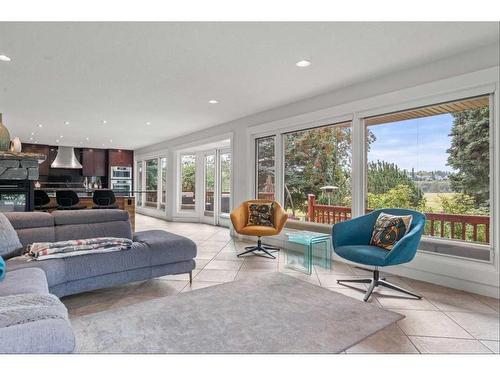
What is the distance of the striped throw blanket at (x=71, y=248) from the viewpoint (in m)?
2.56

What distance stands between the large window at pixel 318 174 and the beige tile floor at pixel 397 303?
100 cm

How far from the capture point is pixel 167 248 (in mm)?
3121

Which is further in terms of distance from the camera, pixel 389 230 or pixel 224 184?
pixel 224 184

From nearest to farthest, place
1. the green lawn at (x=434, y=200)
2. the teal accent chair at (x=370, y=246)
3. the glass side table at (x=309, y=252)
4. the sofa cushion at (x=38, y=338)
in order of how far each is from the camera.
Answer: the sofa cushion at (x=38, y=338) < the teal accent chair at (x=370, y=246) < the green lawn at (x=434, y=200) < the glass side table at (x=309, y=252)

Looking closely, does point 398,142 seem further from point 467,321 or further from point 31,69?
point 31,69

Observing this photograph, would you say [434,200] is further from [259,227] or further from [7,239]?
[7,239]

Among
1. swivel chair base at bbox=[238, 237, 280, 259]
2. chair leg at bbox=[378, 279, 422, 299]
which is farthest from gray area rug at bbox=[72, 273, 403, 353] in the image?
swivel chair base at bbox=[238, 237, 280, 259]

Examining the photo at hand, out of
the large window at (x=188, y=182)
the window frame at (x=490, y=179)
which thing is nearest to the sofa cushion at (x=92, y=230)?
the window frame at (x=490, y=179)

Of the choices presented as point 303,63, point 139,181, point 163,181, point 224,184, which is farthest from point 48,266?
point 139,181

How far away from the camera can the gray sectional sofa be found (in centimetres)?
208

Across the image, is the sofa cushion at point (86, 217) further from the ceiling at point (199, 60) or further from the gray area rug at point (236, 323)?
the ceiling at point (199, 60)

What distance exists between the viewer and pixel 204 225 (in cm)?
805

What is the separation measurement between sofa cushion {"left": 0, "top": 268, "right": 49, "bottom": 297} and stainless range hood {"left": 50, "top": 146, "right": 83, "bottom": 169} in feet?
31.0

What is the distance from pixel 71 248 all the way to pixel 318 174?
360cm
